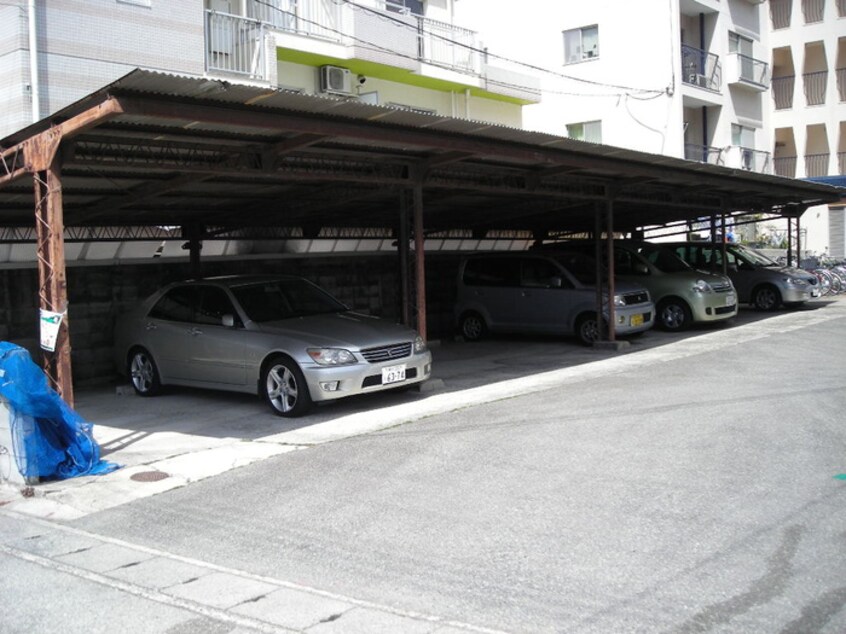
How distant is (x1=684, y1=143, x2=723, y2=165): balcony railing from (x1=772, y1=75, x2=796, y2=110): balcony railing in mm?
12032

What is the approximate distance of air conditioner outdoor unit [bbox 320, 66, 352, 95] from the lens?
2020 cm

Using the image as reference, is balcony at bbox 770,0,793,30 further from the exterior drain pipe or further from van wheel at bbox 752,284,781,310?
the exterior drain pipe

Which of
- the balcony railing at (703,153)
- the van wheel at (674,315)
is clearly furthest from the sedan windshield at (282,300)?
the balcony railing at (703,153)

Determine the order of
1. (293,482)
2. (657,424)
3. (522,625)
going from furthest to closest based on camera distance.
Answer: (657,424)
(293,482)
(522,625)

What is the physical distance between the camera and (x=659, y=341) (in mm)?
16250

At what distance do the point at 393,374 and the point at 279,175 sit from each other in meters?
2.64

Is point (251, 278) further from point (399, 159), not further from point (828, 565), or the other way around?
point (828, 565)

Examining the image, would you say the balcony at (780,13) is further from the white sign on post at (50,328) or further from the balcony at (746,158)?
the white sign on post at (50,328)

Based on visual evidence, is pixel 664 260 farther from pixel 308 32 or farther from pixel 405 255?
pixel 308 32

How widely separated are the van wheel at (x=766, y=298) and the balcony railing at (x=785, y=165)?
75.5 feet

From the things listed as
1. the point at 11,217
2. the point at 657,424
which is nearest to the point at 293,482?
the point at 657,424

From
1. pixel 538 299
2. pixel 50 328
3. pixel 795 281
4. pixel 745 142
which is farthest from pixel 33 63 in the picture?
pixel 745 142

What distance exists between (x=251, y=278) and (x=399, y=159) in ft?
8.30

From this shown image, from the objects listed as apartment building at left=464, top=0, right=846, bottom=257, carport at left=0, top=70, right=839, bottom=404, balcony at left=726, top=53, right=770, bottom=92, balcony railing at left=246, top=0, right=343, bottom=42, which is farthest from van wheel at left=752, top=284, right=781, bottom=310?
balcony at left=726, top=53, right=770, bottom=92
